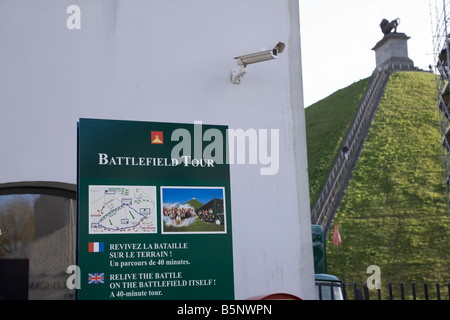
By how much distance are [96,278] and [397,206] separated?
30564 mm

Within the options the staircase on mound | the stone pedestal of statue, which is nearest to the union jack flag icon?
the staircase on mound

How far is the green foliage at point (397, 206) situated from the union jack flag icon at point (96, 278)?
68.6ft

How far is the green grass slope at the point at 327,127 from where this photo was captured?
41812 mm

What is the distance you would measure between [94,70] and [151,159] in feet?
10.7

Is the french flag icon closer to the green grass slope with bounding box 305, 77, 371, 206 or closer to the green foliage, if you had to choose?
the green foliage

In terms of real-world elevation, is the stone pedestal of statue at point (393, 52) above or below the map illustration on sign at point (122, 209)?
above

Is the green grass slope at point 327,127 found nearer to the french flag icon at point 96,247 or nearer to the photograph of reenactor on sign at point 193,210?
the photograph of reenactor on sign at point 193,210

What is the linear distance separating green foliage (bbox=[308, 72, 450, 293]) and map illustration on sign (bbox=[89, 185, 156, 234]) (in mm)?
20656

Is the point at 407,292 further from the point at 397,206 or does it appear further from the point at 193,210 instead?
the point at 193,210

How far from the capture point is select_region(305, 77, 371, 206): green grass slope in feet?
137

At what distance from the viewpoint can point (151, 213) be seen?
6016 mm

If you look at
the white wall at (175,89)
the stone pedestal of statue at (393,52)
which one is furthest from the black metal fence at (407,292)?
the stone pedestal of statue at (393,52)

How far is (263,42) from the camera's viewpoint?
982cm
